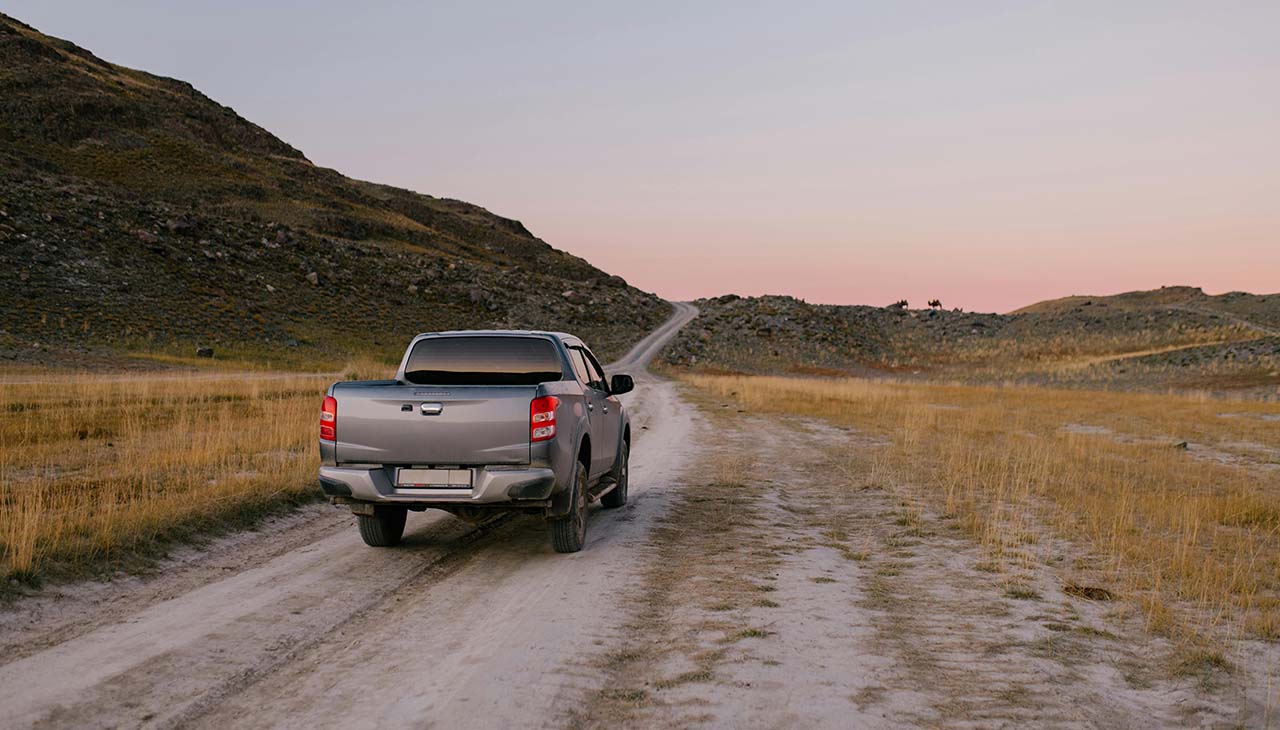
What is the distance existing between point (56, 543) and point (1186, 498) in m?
12.7

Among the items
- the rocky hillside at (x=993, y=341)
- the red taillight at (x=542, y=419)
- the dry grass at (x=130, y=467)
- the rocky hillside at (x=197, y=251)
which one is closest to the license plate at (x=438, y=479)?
the red taillight at (x=542, y=419)

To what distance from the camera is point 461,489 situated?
301 inches

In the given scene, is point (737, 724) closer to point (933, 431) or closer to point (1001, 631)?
point (1001, 631)

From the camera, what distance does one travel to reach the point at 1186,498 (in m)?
11.6

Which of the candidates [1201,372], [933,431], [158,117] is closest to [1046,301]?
[1201,372]

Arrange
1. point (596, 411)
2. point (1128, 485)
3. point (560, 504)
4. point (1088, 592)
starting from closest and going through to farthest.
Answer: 1. point (1088, 592)
2. point (560, 504)
3. point (596, 411)
4. point (1128, 485)

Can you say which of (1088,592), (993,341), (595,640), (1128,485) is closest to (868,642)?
(595,640)

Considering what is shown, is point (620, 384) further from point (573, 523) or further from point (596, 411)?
point (573, 523)

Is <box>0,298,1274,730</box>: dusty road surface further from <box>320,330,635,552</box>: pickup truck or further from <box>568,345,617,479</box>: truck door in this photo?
<box>568,345,617,479</box>: truck door

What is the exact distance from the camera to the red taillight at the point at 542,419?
25.2ft

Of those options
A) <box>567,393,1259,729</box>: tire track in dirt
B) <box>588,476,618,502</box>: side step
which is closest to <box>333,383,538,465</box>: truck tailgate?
<box>567,393,1259,729</box>: tire track in dirt

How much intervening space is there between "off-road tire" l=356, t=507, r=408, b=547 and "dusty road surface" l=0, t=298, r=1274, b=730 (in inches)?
6.8

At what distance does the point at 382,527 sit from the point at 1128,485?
1039 centimetres

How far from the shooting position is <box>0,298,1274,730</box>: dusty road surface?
4570 mm
